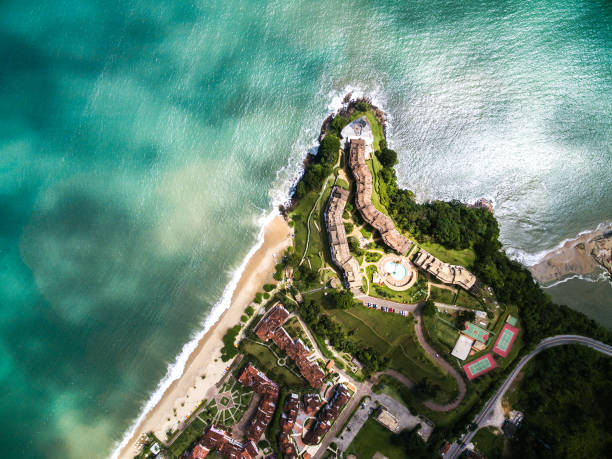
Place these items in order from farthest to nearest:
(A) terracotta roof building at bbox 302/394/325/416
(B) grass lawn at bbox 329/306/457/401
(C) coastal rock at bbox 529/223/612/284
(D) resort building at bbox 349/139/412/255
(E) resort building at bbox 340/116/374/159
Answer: (E) resort building at bbox 340/116/374/159 < (C) coastal rock at bbox 529/223/612/284 < (D) resort building at bbox 349/139/412/255 < (B) grass lawn at bbox 329/306/457/401 < (A) terracotta roof building at bbox 302/394/325/416

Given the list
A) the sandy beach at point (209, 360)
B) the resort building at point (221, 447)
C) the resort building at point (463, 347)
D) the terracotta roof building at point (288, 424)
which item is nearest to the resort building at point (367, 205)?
the sandy beach at point (209, 360)

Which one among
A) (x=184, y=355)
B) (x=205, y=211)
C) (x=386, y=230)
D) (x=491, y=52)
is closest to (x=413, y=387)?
(x=386, y=230)

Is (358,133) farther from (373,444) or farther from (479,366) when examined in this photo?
(373,444)

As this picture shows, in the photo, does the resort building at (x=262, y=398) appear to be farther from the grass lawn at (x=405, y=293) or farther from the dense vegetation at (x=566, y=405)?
the dense vegetation at (x=566, y=405)

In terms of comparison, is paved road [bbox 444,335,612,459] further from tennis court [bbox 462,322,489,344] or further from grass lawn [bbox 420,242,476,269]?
grass lawn [bbox 420,242,476,269]

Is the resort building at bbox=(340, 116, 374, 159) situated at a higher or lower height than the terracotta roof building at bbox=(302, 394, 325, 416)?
higher

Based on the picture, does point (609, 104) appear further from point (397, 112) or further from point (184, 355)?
point (184, 355)

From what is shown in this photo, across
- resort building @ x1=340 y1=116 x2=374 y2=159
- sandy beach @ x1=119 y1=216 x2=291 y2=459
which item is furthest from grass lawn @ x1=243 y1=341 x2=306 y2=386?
resort building @ x1=340 y1=116 x2=374 y2=159
